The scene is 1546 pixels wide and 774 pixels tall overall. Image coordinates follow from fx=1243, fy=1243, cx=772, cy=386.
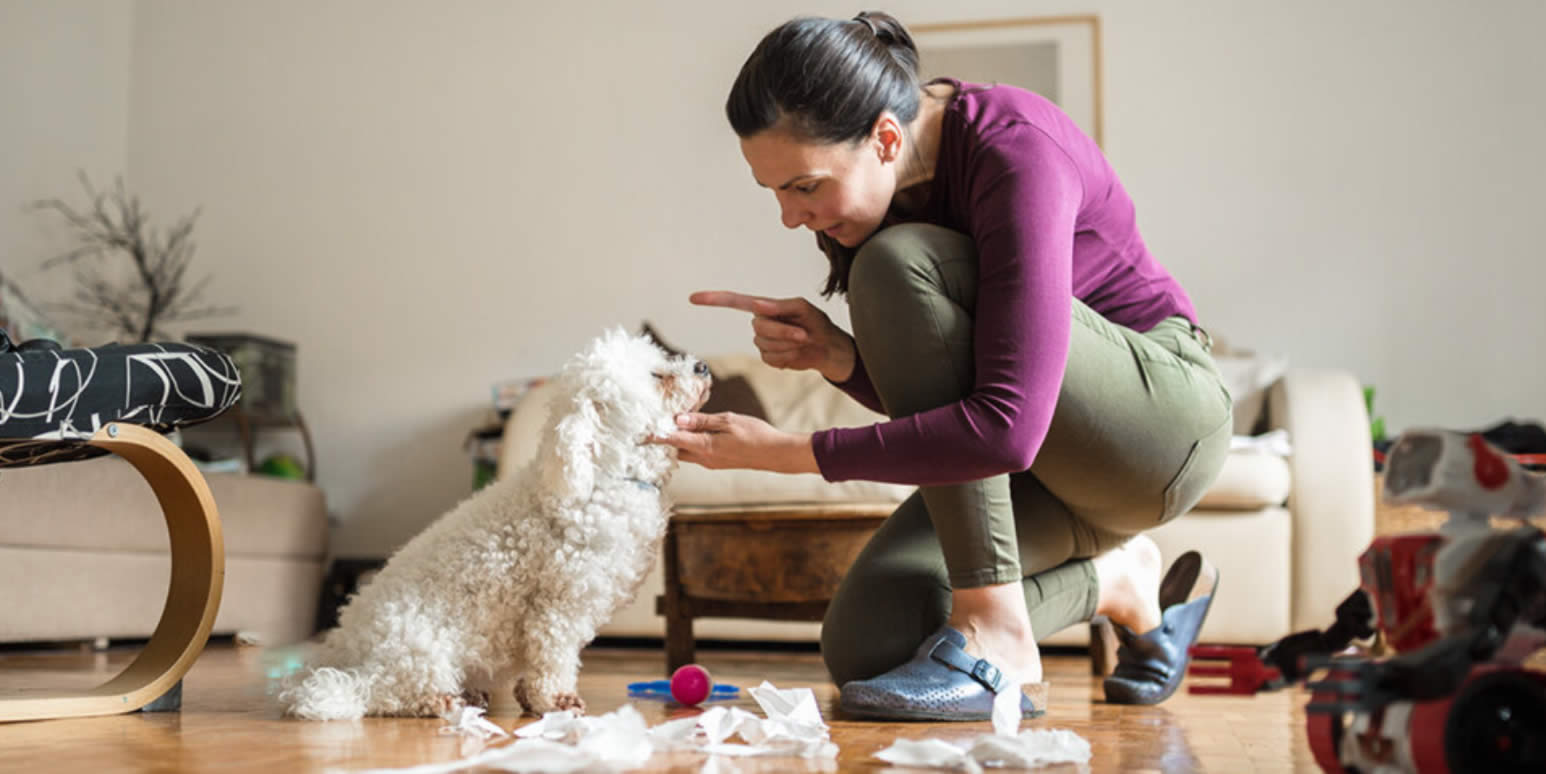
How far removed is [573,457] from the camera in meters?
1.51

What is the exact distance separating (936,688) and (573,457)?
513 millimetres

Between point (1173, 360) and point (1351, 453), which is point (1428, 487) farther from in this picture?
point (1351, 453)

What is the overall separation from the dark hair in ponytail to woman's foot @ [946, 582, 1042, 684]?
0.57 meters

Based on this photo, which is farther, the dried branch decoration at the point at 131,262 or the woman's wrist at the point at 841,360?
the dried branch decoration at the point at 131,262

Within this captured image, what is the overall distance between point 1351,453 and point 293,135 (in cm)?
381

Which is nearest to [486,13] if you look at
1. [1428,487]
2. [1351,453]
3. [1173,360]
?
[1351,453]

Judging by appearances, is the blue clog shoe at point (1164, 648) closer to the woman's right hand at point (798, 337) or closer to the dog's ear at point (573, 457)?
the woman's right hand at point (798, 337)

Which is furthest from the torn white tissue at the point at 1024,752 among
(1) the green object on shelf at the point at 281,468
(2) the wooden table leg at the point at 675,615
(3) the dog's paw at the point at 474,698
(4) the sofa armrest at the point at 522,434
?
(1) the green object on shelf at the point at 281,468

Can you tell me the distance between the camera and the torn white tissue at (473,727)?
140cm

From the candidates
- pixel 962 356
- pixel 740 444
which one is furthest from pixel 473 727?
pixel 962 356

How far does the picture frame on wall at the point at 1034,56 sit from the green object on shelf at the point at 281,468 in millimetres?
2558

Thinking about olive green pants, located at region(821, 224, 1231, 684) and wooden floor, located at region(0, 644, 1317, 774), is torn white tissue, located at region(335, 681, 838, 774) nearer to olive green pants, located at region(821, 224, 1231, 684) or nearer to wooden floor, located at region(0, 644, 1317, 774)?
wooden floor, located at region(0, 644, 1317, 774)

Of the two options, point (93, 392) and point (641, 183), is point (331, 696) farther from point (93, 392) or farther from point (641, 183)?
point (641, 183)

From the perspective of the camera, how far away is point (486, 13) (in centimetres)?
461
